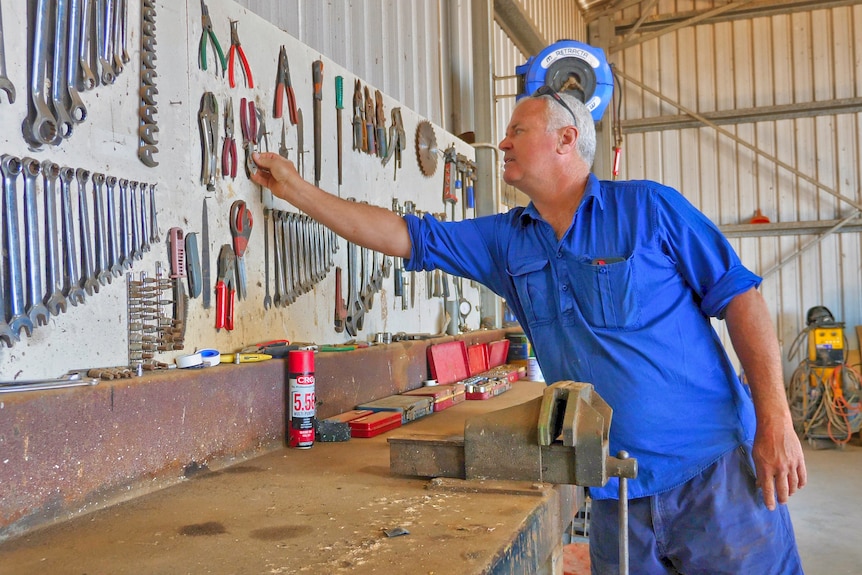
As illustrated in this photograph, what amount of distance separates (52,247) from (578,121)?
1.22m

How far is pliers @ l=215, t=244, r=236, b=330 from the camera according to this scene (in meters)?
1.78

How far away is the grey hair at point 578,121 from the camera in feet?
5.94

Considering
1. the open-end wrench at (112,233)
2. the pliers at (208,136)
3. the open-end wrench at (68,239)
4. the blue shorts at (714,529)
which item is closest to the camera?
the open-end wrench at (68,239)

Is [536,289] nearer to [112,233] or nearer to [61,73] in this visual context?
[112,233]

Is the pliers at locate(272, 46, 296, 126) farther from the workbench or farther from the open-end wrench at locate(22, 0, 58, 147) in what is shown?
the workbench

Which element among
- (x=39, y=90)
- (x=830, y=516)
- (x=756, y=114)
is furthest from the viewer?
(x=756, y=114)

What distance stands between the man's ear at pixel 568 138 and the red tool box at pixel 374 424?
0.88m

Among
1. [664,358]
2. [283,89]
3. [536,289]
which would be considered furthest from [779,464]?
[283,89]

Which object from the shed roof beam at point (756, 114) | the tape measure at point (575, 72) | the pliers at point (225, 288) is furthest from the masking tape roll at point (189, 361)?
the shed roof beam at point (756, 114)

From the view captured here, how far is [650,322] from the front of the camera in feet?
5.38

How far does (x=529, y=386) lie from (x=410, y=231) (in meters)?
1.37

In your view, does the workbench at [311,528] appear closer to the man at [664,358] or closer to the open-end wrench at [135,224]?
the man at [664,358]

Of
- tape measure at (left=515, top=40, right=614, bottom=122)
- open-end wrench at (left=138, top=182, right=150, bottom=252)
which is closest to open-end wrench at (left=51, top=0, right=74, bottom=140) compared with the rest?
open-end wrench at (left=138, top=182, right=150, bottom=252)

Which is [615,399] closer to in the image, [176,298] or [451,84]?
[176,298]
